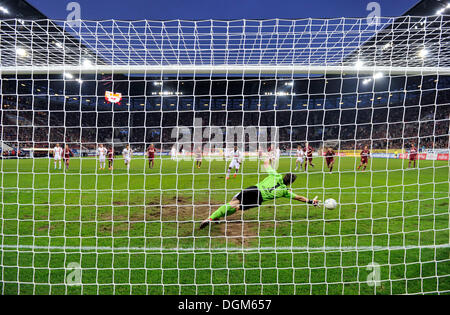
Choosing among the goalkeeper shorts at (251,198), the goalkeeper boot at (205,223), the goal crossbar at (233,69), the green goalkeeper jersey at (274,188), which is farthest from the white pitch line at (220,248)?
the goal crossbar at (233,69)

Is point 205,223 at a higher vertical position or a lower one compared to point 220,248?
higher

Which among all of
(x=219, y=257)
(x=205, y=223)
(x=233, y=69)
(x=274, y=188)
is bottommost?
(x=219, y=257)

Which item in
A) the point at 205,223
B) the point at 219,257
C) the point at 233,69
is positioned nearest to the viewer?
the point at 219,257

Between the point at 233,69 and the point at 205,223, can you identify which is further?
the point at 205,223

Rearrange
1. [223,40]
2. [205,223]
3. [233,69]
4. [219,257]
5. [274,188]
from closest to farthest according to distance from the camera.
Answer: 1. [219,257]
2. [233,69]
3. [223,40]
4. [274,188]
5. [205,223]

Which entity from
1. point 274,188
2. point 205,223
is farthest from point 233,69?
point 205,223

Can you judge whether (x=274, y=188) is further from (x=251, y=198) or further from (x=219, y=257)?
(x=219, y=257)

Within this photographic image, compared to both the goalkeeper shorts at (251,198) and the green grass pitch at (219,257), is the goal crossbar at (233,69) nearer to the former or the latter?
the green grass pitch at (219,257)

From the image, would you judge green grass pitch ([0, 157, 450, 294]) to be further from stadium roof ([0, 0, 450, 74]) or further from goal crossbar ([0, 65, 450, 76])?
stadium roof ([0, 0, 450, 74])

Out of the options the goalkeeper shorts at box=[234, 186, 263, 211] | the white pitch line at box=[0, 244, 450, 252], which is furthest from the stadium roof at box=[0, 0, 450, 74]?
the white pitch line at box=[0, 244, 450, 252]

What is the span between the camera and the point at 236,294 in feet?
9.66

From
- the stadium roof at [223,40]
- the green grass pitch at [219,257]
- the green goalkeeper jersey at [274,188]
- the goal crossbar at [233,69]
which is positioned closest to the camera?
the green grass pitch at [219,257]
